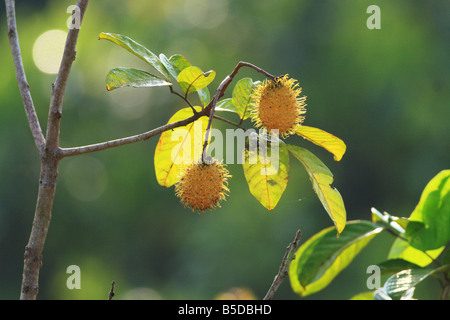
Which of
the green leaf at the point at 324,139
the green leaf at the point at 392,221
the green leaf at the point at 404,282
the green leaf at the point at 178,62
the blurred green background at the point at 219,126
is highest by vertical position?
→ the blurred green background at the point at 219,126

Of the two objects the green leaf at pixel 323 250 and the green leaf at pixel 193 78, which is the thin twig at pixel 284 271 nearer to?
the green leaf at pixel 193 78

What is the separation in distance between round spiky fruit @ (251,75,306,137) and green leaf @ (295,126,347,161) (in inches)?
0.9

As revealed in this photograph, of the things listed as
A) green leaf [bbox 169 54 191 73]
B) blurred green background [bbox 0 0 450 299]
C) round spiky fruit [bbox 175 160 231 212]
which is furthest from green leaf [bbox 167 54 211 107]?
blurred green background [bbox 0 0 450 299]

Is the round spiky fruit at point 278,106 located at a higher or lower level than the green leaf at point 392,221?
higher

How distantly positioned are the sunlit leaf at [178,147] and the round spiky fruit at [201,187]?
3 centimetres

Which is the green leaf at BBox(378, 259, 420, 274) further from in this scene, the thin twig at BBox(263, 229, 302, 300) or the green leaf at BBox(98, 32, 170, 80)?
the green leaf at BBox(98, 32, 170, 80)

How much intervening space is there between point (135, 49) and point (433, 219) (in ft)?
2.21

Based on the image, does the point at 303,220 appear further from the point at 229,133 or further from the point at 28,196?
the point at 229,133

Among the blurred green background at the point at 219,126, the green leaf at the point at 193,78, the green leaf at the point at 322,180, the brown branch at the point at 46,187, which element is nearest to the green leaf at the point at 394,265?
the green leaf at the point at 322,180

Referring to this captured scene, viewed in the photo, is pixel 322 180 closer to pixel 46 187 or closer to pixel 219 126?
pixel 46 187

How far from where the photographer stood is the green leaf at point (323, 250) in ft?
3.75

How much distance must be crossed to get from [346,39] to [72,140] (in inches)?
231

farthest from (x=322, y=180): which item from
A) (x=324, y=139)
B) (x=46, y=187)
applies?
(x=46, y=187)
